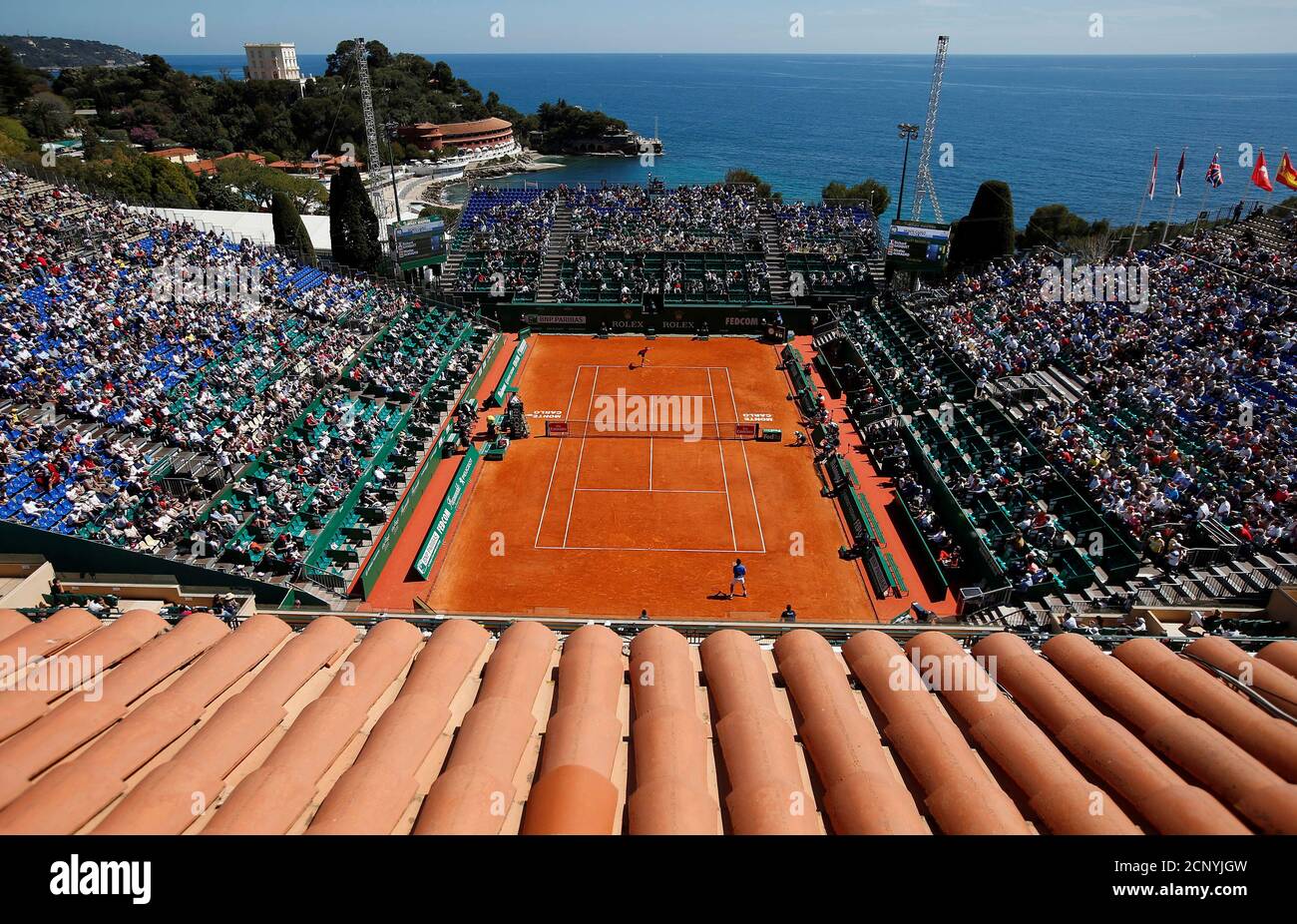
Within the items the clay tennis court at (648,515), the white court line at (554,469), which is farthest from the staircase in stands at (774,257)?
the white court line at (554,469)

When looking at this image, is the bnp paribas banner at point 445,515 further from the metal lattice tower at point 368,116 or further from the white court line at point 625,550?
the metal lattice tower at point 368,116

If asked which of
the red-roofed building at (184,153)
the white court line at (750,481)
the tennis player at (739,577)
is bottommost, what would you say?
the tennis player at (739,577)

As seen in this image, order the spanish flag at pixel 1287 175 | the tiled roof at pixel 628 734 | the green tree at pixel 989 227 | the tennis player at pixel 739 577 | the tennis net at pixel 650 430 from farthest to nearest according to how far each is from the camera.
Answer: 1. the green tree at pixel 989 227
2. the spanish flag at pixel 1287 175
3. the tennis net at pixel 650 430
4. the tennis player at pixel 739 577
5. the tiled roof at pixel 628 734

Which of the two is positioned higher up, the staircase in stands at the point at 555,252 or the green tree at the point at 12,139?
the green tree at the point at 12,139

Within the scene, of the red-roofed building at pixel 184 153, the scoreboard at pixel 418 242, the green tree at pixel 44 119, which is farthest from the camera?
the red-roofed building at pixel 184 153
